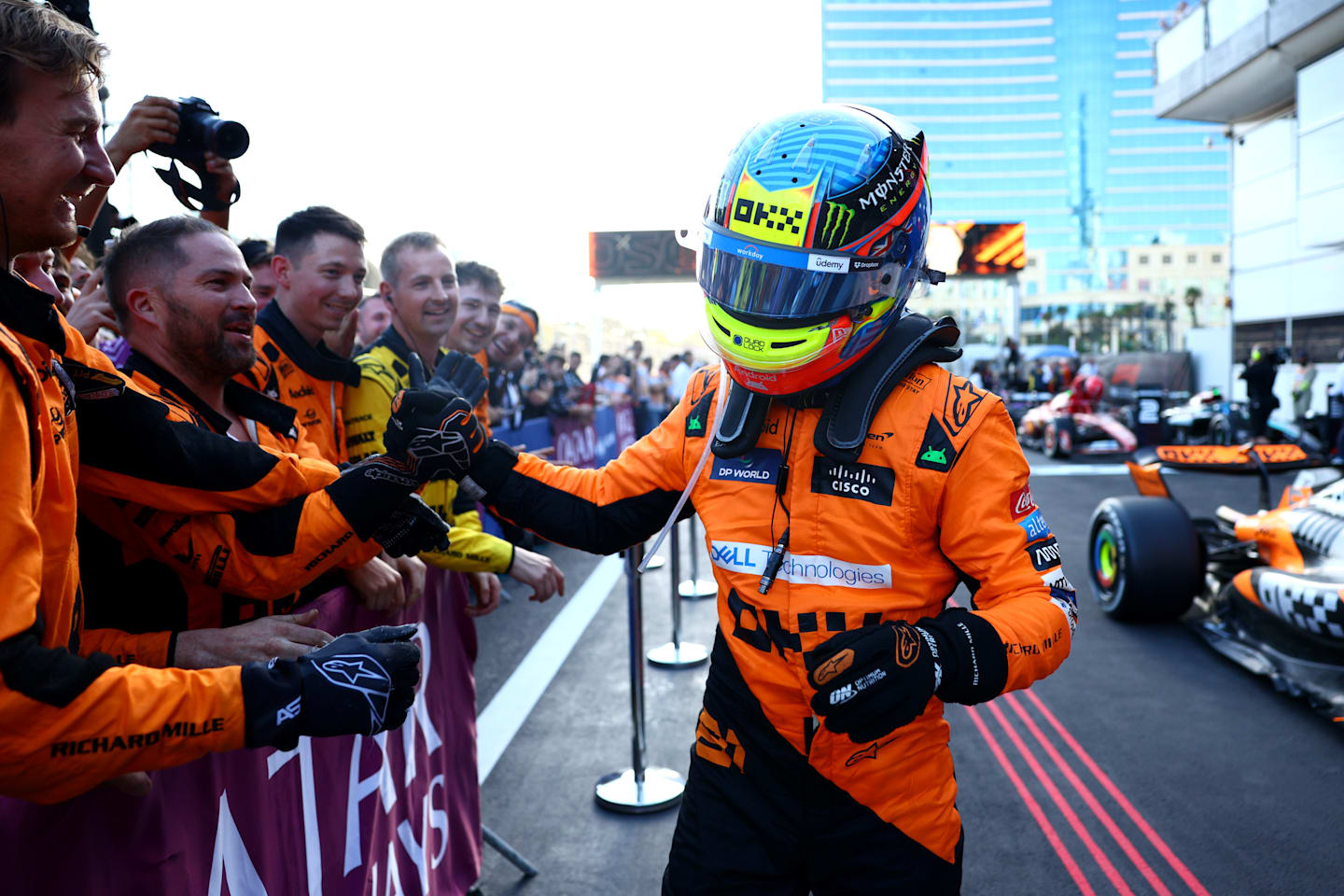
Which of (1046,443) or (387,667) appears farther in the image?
(1046,443)

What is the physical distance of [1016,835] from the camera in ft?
11.5

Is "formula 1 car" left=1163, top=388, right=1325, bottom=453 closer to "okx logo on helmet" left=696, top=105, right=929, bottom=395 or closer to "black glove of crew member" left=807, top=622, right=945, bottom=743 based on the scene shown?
"okx logo on helmet" left=696, top=105, right=929, bottom=395

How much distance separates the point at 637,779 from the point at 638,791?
0.05 metres

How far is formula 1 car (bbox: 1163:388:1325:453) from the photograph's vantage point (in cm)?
1344

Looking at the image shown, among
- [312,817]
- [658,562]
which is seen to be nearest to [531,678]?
[658,562]

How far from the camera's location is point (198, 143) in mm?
2611

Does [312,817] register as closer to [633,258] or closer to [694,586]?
[694,586]

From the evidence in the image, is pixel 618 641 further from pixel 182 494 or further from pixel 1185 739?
pixel 182 494

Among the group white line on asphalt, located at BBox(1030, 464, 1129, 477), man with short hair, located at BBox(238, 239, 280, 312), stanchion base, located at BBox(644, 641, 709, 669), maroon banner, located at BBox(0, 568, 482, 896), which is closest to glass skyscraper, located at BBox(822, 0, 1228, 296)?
white line on asphalt, located at BBox(1030, 464, 1129, 477)

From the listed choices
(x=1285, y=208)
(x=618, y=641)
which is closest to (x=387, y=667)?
(x=618, y=641)

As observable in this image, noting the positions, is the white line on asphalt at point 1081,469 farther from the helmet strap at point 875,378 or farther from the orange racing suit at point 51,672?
the orange racing suit at point 51,672

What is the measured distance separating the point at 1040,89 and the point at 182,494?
5503 inches

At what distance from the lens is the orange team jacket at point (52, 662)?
1127mm

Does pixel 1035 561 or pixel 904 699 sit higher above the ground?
pixel 1035 561
